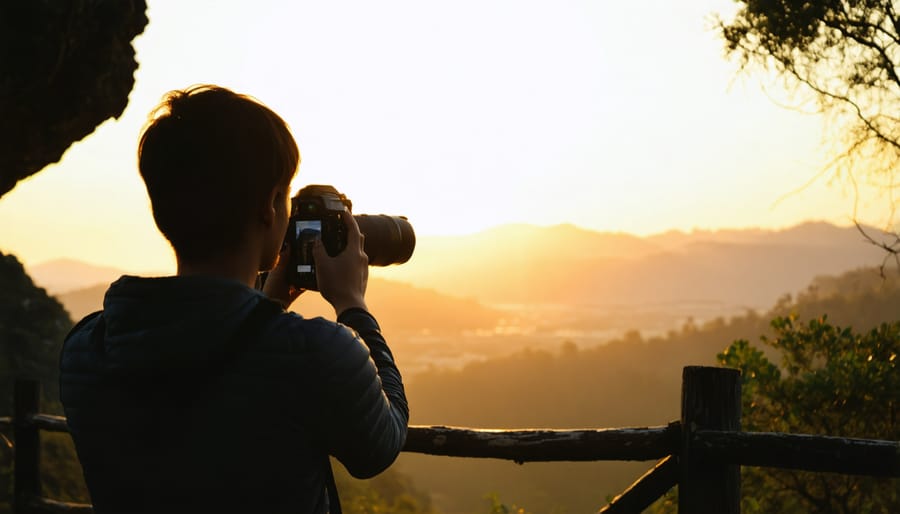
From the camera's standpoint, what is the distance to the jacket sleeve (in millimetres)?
1200

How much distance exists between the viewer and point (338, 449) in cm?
126

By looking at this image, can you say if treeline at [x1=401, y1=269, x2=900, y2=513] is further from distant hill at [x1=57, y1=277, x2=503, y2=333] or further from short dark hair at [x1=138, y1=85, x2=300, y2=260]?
distant hill at [x1=57, y1=277, x2=503, y2=333]

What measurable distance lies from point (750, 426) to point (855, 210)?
2964 mm

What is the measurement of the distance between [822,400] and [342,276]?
6.08 metres

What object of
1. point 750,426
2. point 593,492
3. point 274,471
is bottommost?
point 593,492

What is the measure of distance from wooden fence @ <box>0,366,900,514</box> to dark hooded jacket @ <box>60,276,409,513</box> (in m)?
2.17

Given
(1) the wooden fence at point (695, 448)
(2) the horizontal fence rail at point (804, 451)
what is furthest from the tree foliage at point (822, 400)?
(2) the horizontal fence rail at point (804, 451)

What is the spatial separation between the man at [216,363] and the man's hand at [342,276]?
27 cm

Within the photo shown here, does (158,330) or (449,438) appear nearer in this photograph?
(158,330)

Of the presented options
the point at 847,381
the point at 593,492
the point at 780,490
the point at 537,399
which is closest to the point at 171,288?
the point at 847,381

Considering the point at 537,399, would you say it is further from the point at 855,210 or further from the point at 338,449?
the point at 338,449

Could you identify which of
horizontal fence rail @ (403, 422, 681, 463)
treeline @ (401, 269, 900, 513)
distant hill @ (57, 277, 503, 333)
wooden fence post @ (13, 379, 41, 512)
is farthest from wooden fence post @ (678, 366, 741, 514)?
distant hill @ (57, 277, 503, 333)

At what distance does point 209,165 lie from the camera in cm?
121

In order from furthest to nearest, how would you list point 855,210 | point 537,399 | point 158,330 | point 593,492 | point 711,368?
point 537,399 < point 593,492 < point 855,210 < point 711,368 < point 158,330
